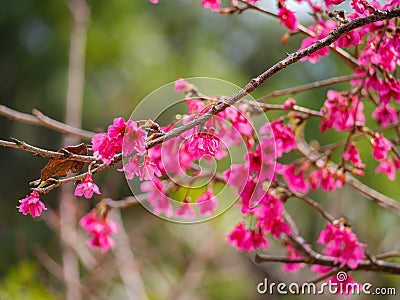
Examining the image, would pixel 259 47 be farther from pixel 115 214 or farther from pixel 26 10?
pixel 115 214

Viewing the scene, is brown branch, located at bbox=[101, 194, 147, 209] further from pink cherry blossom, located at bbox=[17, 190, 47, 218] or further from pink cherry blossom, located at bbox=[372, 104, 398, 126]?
pink cherry blossom, located at bbox=[372, 104, 398, 126]

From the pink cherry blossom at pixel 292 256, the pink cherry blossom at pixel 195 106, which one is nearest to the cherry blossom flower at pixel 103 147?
the pink cherry blossom at pixel 195 106

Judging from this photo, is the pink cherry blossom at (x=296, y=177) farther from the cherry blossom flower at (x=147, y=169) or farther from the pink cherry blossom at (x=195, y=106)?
the cherry blossom flower at (x=147, y=169)

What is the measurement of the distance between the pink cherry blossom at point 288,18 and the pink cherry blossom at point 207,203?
0.32 metres

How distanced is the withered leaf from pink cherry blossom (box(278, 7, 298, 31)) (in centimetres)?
51

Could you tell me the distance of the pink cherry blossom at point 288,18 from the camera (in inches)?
41.7

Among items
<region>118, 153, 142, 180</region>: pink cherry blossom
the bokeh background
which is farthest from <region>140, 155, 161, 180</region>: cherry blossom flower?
the bokeh background

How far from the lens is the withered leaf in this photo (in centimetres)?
67

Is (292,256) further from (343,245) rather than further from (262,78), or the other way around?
(262,78)

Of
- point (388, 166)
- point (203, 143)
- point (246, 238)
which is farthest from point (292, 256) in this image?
point (203, 143)

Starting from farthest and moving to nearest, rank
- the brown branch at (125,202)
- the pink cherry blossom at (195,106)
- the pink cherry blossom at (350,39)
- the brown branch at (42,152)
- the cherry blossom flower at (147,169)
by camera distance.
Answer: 1. the brown branch at (125,202)
2. the pink cherry blossom at (195,106)
3. the pink cherry blossom at (350,39)
4. the cherry blossom flower at (147,169)
5. the brown branch at (42,152)

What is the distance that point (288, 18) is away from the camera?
41.7 inches

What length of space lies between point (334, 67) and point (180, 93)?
363 cm

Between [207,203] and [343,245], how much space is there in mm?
256
